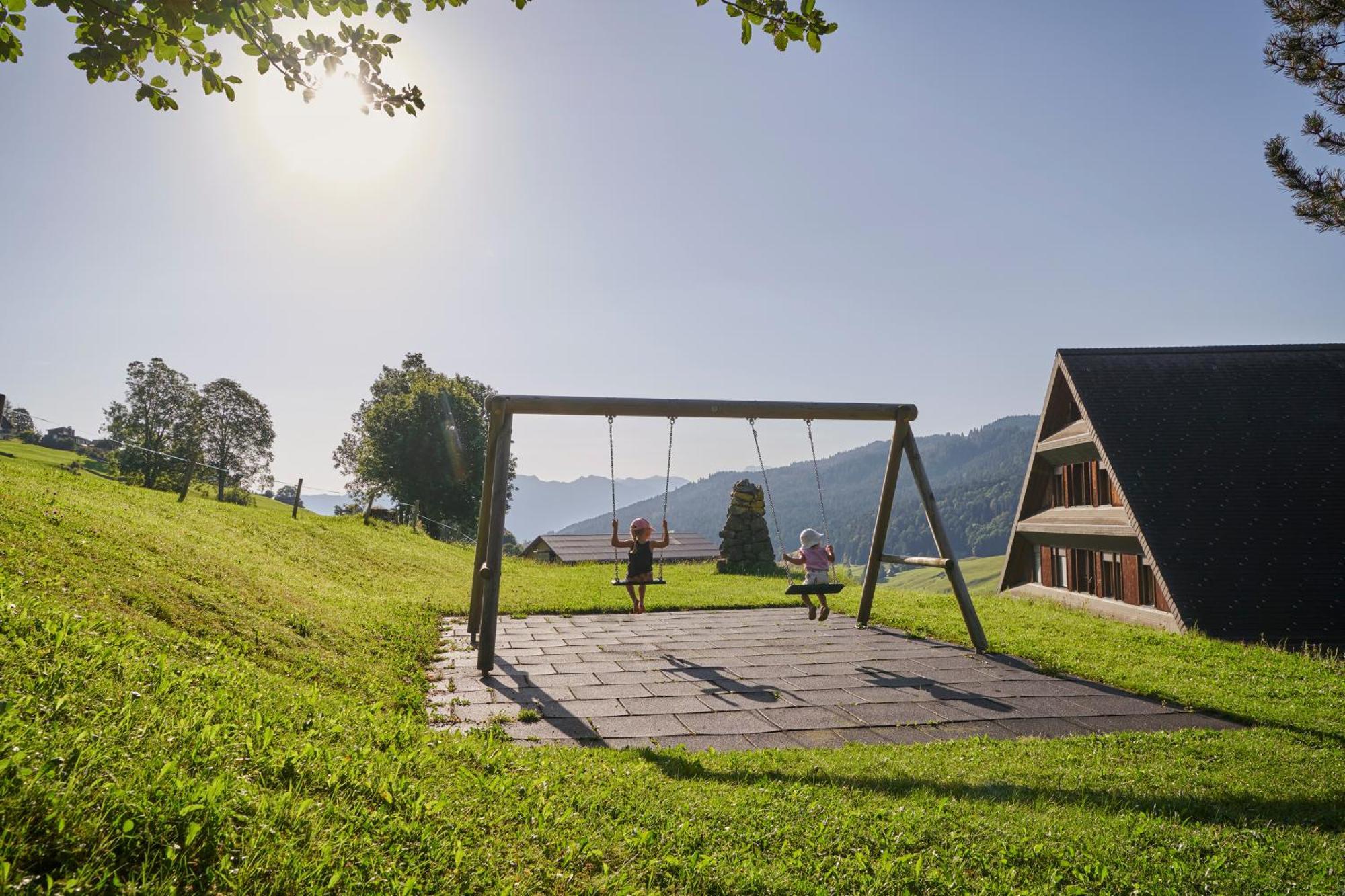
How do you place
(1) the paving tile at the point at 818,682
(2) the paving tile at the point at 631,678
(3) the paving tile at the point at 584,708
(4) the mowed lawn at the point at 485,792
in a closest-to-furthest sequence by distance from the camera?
(4) the mowed lawn at the point at 485,792
(3) the paving tile at the point at 584,708
(1) the paving tile at the point at 818,682
(2) the paving tile at the point at 631,678

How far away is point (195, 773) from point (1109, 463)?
61.1 feet

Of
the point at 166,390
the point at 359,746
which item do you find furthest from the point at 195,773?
the point at 166,390

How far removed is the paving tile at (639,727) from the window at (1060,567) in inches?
809

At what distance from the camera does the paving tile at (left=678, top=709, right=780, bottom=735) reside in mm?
5715

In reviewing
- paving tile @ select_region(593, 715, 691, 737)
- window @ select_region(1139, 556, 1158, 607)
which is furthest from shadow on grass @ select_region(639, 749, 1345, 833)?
window @ select_region(1139, 556, 1158, 607)

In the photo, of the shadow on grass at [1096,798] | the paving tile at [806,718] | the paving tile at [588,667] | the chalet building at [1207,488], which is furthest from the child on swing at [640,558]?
the chalet building at [1207,488]

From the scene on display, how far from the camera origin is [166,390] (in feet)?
218

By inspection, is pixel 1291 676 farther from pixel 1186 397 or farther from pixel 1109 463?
pixel 1186 397

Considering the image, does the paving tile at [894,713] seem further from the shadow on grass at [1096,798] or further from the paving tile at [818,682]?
the shadow on grass at [1096,798]

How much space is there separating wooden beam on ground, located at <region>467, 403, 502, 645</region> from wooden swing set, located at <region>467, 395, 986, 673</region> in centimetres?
1

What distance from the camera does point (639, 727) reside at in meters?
5.80

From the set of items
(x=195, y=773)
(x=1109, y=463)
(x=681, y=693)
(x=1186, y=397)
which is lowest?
(x=681, y=693)

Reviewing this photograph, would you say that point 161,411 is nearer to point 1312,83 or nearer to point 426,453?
point 426,453

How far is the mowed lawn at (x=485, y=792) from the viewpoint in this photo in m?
2.66
